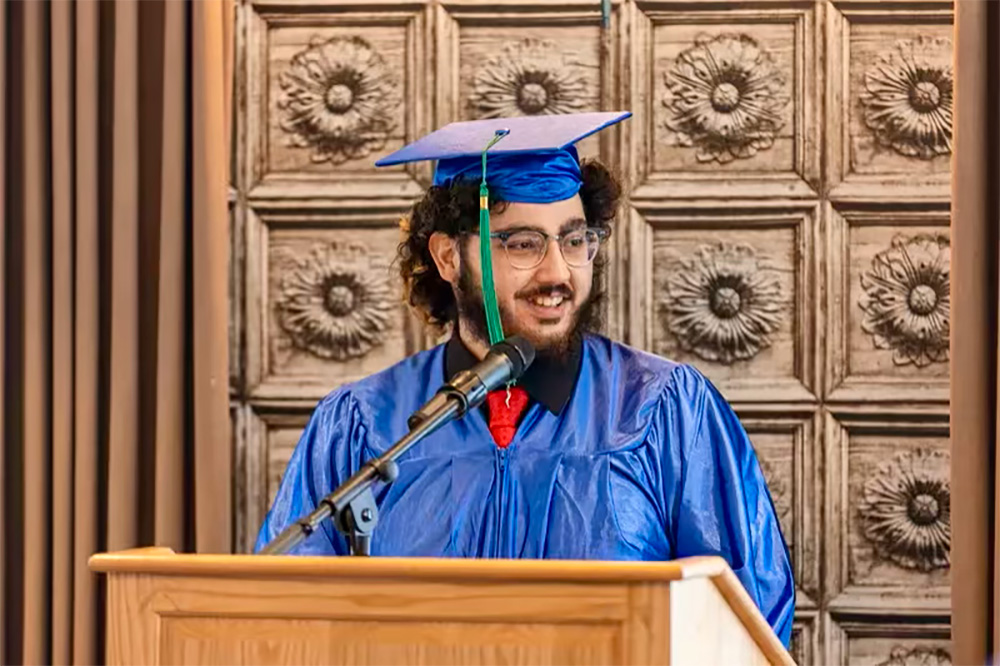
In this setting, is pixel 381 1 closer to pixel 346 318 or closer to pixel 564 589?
pixel 346 318

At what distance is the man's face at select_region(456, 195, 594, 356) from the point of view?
2.80 meters

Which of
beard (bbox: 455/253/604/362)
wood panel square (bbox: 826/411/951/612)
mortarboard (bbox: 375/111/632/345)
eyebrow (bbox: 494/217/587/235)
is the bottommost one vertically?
wood panel square (bbox: 826/411/951/612)

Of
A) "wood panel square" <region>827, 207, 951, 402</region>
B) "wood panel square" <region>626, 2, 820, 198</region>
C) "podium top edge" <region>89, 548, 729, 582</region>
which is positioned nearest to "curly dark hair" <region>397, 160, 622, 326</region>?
"wood panel square" <region>626, 2, 820, 198</region>

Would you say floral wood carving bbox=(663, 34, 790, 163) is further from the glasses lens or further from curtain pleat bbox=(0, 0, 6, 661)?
curtain pleat bbox=(0, 0, 6, 661)

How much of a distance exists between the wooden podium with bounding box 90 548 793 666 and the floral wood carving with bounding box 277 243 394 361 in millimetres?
1608

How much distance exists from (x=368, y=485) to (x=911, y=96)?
6.31 ft

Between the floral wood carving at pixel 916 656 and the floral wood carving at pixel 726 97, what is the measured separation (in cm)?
120

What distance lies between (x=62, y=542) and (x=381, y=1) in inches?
57.7

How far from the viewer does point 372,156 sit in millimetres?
3385

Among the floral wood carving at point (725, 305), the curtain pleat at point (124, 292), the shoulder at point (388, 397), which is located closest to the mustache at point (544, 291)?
the shoulder at point (388, 397)

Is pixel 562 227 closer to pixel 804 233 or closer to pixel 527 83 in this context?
pixel 527 83

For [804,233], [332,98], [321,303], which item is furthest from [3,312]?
[804,233]

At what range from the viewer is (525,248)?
9.23 feet

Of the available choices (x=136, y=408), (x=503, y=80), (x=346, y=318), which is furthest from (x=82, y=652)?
(x=503, y=80)
